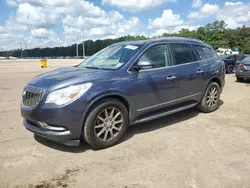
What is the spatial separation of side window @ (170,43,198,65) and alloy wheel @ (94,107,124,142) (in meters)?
1.81

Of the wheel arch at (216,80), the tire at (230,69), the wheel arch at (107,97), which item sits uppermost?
the tire at (230,69)

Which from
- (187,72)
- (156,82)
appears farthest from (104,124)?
(187,72)

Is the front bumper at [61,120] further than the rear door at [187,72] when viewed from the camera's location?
No

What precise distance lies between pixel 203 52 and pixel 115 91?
2.98 m

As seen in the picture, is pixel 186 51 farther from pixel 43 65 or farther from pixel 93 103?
pixel 43 65

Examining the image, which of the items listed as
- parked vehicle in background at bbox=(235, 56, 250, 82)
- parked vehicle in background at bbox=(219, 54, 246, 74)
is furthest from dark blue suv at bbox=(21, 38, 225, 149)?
parked vehicle in background at bbox=(219, 54, 246, 74)

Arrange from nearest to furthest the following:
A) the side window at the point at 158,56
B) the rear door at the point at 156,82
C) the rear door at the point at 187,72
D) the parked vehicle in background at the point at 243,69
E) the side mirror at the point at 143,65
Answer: the side mirror at the point at 143,65, the rear door at the point at 156,82, the side window at the point at 158,56, the rear door at the point at 187,72, the parked vehicle in background at the point at 243,69

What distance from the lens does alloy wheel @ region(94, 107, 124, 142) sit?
3.84 meters

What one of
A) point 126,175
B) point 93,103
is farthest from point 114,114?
point 126,175

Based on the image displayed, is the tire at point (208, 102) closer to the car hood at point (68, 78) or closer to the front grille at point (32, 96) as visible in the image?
the car hood at point (68, 78)

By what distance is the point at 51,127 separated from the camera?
361 centimetres

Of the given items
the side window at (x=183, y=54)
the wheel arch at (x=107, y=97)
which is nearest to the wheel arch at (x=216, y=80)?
the side window at (x=183, y=54)

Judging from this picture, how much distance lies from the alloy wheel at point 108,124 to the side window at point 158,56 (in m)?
1.13

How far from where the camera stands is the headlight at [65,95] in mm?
3506
